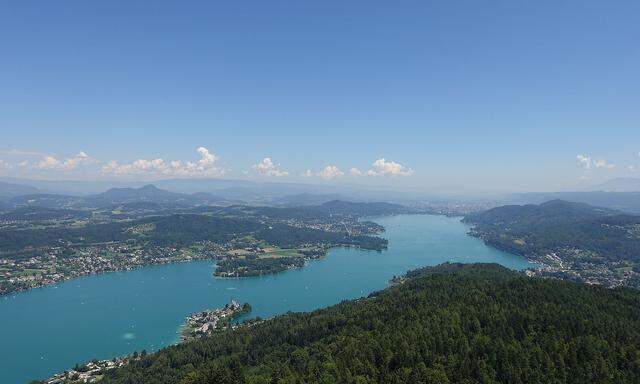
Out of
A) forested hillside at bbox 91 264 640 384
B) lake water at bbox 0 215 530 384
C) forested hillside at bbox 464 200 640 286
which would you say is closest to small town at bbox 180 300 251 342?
lake water at bbox 0 215 530 384

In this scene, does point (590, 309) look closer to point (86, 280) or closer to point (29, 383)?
point (29, 383)

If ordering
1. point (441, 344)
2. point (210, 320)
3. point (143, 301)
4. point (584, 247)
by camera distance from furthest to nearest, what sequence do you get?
point (584, 247)
point (143, 301)
point (210, 320)
point (441, 344)

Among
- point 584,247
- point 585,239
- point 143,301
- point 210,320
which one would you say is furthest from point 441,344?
point 585,239

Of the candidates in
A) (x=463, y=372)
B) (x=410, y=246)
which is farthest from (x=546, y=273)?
(x=463, y=372)

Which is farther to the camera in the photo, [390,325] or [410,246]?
[410,246]

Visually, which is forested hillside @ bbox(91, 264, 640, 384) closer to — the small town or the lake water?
the small town

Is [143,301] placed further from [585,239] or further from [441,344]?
[585,239]
